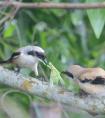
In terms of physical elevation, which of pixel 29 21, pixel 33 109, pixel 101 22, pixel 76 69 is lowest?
pixel 33 109

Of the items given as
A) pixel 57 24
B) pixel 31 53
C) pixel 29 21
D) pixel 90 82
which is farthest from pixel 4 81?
pixel 57 24

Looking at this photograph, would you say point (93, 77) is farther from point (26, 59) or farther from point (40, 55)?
point (26, 59)

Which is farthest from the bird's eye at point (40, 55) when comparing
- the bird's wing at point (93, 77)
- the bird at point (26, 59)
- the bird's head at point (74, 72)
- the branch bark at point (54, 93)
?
the branch bark at point (54, 93)

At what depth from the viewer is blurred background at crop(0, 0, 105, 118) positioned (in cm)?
267

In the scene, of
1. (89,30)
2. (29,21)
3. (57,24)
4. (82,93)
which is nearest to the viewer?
(82,93)

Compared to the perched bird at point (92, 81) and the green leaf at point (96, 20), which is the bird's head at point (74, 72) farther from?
the green leaf at point (96, 20)

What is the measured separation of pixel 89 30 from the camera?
13.0 ft

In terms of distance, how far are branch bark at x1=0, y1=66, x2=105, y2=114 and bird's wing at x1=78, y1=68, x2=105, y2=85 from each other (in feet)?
0.52

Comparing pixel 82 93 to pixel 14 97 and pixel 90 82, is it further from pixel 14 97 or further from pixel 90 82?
pixel 14 97

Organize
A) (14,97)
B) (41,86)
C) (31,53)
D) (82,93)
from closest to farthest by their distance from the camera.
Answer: (41,86) < (82,93) < (31,53) < (14,97)

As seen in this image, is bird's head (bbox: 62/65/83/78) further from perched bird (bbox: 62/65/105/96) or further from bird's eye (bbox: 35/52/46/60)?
bird's eye (bbox: 35/52/46/60)

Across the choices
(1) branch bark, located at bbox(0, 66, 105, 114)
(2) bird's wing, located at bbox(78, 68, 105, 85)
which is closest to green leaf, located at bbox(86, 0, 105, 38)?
(2) bird's wing, located at bbox(78, 68, 105, 85)

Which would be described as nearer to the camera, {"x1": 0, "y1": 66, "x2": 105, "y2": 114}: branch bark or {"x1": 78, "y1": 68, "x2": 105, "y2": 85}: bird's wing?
{"x1": 0, "y1": 66, "x2": 105, "y2": 114}: branch bark

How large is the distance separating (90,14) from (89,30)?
2122 millimetres
